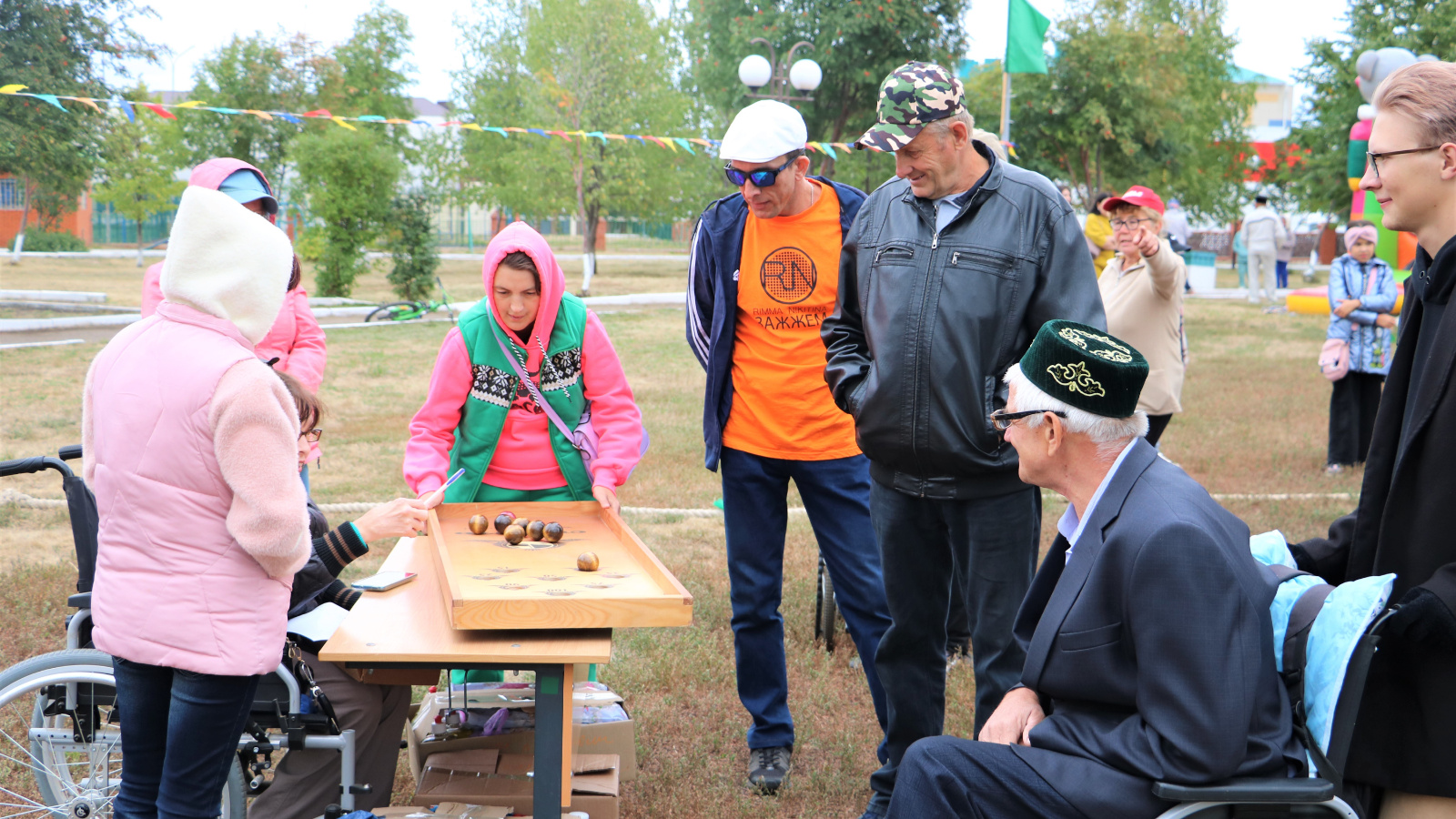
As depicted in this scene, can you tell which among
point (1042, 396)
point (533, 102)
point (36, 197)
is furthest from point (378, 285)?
point (1042, 396)

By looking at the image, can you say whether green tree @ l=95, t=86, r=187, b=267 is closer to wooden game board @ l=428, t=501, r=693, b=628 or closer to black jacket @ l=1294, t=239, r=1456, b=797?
wooden game board @ l=428, t=501, r=693, b=628

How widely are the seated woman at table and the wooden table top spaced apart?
19 cm

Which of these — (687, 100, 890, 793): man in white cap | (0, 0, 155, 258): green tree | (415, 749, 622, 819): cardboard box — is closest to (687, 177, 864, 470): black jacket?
(687, 100, 890, 793): man in white cap

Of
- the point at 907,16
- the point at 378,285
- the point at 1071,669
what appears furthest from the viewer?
the point at 907,16

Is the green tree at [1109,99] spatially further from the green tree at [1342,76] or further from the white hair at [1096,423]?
the white hair at [1096,423]

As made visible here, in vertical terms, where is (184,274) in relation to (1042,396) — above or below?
above

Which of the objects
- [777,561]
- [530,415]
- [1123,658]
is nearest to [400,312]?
[530,415]

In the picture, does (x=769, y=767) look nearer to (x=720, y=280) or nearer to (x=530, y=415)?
(x=530, y=415)

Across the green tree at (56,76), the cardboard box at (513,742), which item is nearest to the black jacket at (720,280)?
the cardboard box at (513,742)

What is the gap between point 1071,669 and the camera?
2.33 m

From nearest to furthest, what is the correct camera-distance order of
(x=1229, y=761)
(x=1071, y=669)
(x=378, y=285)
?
(x=1229, y=761) → (x=1071, y=669) → (x=378, y=285)

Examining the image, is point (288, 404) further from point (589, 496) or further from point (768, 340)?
point (768, 340)

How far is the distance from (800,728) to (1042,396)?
90.6 inches

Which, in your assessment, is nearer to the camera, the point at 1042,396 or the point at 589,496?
the point at 1042,396
